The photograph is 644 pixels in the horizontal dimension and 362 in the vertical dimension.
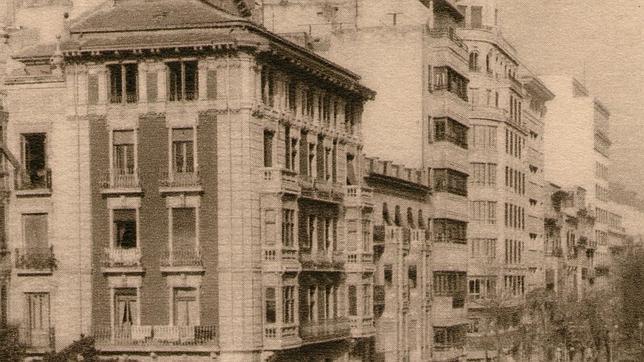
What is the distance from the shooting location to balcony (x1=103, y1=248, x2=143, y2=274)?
5522 centimetres

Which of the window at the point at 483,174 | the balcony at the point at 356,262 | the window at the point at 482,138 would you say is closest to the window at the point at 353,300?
the balcony at the point at 356,262

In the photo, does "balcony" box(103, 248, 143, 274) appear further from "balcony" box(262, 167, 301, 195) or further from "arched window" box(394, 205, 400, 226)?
"arched window" box(394, 205, 400, 226)

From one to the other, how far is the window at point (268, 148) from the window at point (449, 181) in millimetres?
29606

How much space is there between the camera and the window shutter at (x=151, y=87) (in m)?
55.4

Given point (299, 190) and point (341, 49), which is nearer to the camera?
point (299, 190)

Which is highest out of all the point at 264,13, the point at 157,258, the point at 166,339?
the point at 264,13

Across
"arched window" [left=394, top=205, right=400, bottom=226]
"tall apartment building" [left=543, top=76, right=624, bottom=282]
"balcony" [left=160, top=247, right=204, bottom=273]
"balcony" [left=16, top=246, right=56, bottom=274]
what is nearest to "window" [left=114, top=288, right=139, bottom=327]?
"balcony" [left=160, top=247, right=204, bottom=273]

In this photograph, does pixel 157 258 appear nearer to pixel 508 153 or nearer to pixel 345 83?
pixel 345 83

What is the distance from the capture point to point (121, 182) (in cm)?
5562

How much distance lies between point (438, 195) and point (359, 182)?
658 inches

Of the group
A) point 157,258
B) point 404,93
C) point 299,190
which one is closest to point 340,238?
point 299,190

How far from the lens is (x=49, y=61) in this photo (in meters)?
59.4

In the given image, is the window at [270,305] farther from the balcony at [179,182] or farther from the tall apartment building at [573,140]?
the tall apartment building at [573,140]

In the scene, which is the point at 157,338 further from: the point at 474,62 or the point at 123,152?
the point at 474,62
